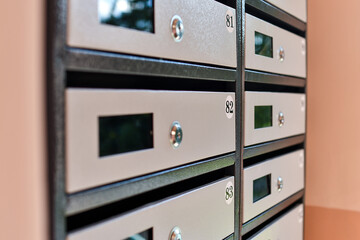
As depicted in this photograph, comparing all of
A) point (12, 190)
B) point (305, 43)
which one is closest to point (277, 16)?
point (305, 43)

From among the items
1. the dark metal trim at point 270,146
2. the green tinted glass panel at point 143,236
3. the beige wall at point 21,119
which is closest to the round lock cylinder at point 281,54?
the dark metal trim at point 270,146

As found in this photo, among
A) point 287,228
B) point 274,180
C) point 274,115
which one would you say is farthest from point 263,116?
point 287,228

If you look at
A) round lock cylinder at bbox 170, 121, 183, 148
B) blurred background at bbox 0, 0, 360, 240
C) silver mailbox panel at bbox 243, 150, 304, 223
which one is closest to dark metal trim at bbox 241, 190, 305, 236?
silver mailbox panel at bbox 243, 150, 304, 223

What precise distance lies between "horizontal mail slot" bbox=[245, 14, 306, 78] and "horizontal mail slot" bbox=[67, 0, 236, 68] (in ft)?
0.28

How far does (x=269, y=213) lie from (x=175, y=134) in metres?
0.49

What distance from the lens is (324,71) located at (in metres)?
1.30

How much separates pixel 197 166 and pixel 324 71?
2.51ft

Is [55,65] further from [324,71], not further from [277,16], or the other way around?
[324,71]

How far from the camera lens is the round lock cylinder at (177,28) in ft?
2.01

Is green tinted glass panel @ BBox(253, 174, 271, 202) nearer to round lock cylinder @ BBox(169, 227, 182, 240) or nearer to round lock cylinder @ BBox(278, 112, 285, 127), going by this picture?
round lock cylinder @ BBox(278, 112, 285, 127)

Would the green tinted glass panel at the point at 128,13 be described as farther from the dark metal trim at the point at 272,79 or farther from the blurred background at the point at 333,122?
the blurred background at the point at 333,122

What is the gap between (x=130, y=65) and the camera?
1.76 feet

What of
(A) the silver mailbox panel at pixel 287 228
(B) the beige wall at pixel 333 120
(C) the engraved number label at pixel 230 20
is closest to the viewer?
(C) the engraved number label at pixel 230 20

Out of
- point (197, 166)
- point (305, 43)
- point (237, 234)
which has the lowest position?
point (237, 234)
